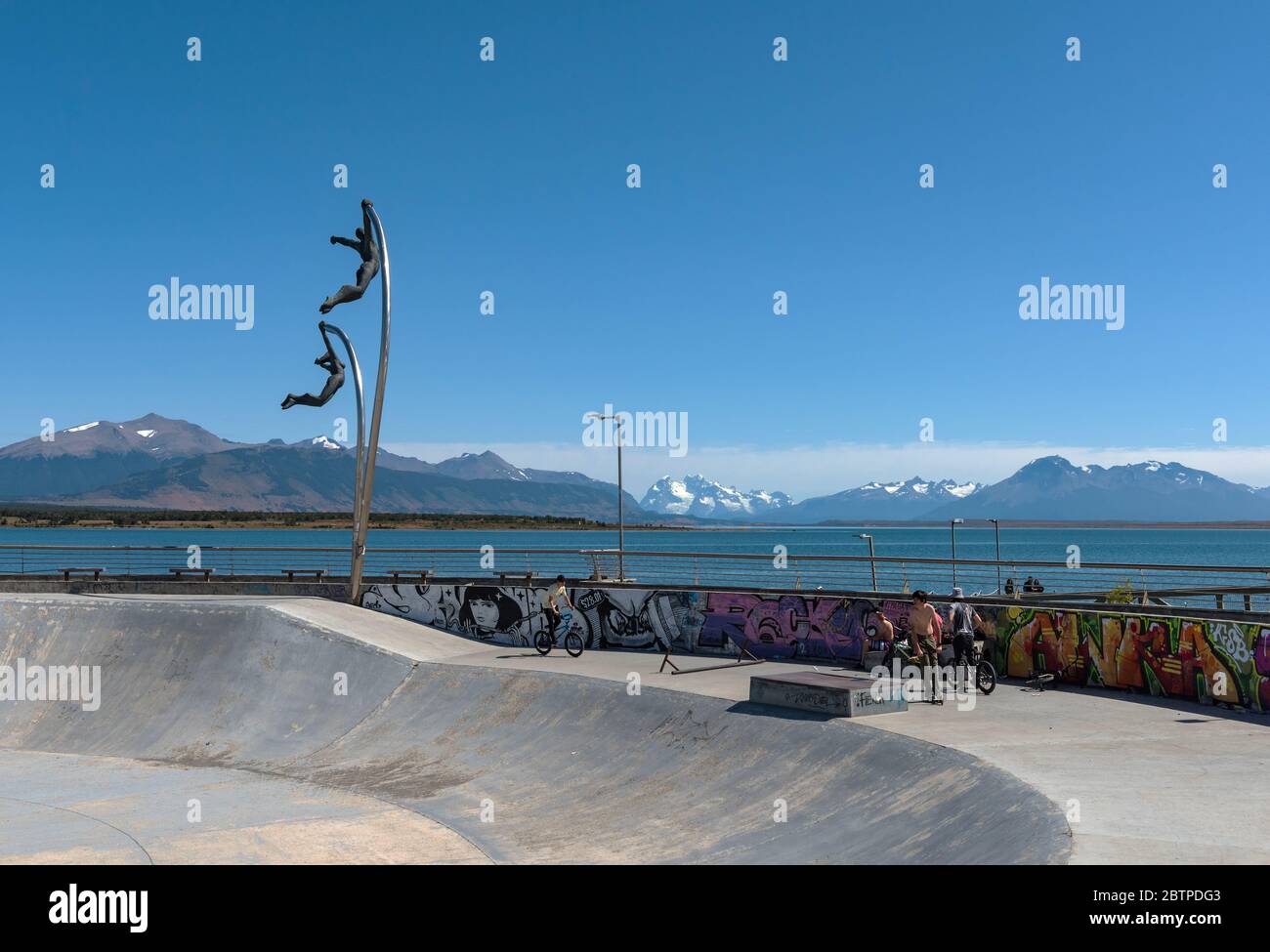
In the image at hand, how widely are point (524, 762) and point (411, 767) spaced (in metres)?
2.20

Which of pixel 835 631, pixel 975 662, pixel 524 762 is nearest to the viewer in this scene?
pixel 524 762

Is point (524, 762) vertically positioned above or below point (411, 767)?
above

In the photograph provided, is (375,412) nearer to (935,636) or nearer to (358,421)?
(358,421)

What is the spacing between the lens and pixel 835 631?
77.0 ft

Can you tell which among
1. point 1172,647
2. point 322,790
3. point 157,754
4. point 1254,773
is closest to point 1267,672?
point 1172,647

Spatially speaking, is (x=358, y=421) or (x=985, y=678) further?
(x=358, y=421)

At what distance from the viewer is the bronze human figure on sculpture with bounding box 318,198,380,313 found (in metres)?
29.5

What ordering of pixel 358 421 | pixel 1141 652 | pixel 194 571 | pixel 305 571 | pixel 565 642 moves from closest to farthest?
pixel 1141 652, pixel 565 642, pixel 358 421, pixel 305 571, pixel 194 571

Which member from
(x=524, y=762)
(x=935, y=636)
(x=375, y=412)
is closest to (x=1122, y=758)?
(x=935, y=636)

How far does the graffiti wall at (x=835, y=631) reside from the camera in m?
16.9

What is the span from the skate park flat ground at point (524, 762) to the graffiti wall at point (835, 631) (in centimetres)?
73

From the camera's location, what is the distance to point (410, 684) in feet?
75.5

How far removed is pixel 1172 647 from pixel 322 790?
48.7 feet
